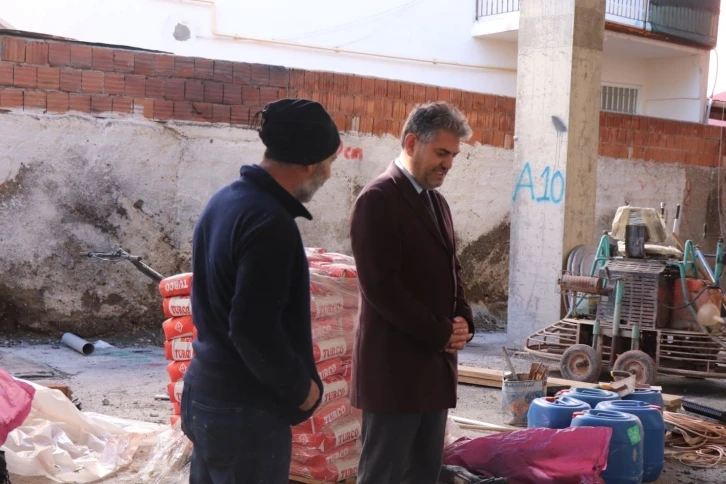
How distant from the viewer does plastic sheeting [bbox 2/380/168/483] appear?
479 cm

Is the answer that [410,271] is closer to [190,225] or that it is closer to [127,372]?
[127,372]

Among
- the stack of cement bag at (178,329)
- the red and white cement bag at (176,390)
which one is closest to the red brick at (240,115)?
the stack of cement bag at (178,329)

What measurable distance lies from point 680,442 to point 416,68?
14.9 meters

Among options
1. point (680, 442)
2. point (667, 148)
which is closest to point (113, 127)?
point (680, 442)

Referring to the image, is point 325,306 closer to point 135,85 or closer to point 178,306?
point 178,306

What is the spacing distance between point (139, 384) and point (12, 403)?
108 inches

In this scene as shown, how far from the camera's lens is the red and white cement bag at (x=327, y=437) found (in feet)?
15.4

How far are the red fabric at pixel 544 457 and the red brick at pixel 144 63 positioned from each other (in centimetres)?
560

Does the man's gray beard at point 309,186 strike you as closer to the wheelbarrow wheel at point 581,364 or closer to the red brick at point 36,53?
the wheelbarrow wheel at point 581,364

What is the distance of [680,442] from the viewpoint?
6117mm

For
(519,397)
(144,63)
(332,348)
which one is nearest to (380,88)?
(144,63)

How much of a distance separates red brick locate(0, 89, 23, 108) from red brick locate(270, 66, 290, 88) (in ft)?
8.39

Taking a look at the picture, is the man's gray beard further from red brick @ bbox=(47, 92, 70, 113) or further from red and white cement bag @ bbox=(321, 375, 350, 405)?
red brick @ bbox=(47, 92, 70, 113)

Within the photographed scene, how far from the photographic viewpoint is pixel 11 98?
835 centimetres
